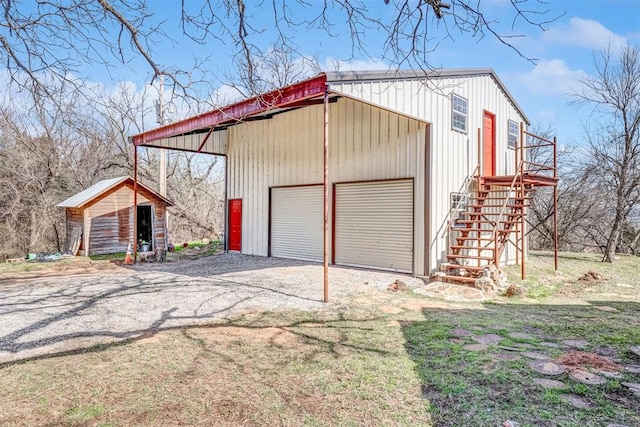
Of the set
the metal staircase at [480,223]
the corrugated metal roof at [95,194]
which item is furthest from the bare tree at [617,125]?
the corrugated metal roof at [95,194]

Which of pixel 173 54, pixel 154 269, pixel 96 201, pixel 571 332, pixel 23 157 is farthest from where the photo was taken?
pixel 23 157

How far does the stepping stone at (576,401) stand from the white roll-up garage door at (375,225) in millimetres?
5849

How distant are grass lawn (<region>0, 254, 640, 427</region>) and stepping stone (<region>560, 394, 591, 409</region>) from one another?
0.05 feet

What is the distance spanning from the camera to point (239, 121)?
4.35 m

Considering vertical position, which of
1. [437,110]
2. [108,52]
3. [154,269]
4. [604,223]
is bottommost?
[154,269]

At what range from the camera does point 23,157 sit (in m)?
15.1

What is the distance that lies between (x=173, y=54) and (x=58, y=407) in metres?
3.10

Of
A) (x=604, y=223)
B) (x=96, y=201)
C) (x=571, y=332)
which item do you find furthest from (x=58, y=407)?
(x=604, y=223)

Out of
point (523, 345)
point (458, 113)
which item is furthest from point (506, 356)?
point (458, 113)

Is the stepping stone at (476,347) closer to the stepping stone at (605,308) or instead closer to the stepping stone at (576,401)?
the stepping stone at (576,401)

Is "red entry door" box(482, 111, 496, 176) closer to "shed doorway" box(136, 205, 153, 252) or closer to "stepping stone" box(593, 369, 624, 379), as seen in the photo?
"stepping stone" box(593, 369, 624, 379)

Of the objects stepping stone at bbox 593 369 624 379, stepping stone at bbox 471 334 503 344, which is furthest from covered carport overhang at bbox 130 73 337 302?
stepping stone at bbox 593 369 624 379

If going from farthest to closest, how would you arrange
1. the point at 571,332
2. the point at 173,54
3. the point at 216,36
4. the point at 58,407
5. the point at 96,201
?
the point at 96,201
the point at 571,332
the point at 173,54
the point at 216,36
the point at 58,407

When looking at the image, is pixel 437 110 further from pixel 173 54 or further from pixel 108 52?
pixel 108 52
